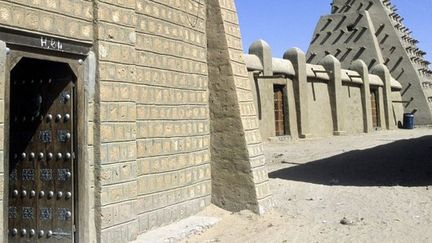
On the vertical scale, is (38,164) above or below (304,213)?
above

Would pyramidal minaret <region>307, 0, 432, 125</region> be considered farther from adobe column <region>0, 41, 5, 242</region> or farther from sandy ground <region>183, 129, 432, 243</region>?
adobe column <region>0, 41, 5, 242</region>

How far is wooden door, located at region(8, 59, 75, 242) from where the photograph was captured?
14.1 ft

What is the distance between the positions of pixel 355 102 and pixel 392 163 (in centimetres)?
1446

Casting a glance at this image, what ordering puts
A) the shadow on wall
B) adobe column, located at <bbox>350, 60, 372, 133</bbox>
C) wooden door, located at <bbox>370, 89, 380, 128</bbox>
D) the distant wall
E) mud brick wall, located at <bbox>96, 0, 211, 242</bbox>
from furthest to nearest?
wooden door, located at <bbox>370, 89, 380, 128</bbox>
adobe column, located at <bbox>350, 60, 372, 133</bbox>
the distant wall
the shadow on wall
mud brick wall, located at <bbox>96, 0, 211, 242</bbox>

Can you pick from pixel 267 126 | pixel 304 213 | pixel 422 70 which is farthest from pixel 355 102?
pixel 304 213

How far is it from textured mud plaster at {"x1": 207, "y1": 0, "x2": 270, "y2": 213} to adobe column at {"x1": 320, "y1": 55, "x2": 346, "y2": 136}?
1634cm

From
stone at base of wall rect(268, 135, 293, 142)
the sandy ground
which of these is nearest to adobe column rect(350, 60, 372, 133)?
stone at base of wall rect(268, 135, 293, 142)

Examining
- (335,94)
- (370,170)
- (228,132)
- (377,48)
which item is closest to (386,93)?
(377,48)

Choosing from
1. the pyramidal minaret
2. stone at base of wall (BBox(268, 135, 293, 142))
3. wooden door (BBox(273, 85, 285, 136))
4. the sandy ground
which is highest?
the pyramidal minaret

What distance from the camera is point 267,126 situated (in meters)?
17.4

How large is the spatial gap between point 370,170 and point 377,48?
986 inches

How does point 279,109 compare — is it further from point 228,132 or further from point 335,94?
point 228,132

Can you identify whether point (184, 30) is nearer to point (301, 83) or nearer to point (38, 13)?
point (38, 13)

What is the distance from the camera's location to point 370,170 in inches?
428
